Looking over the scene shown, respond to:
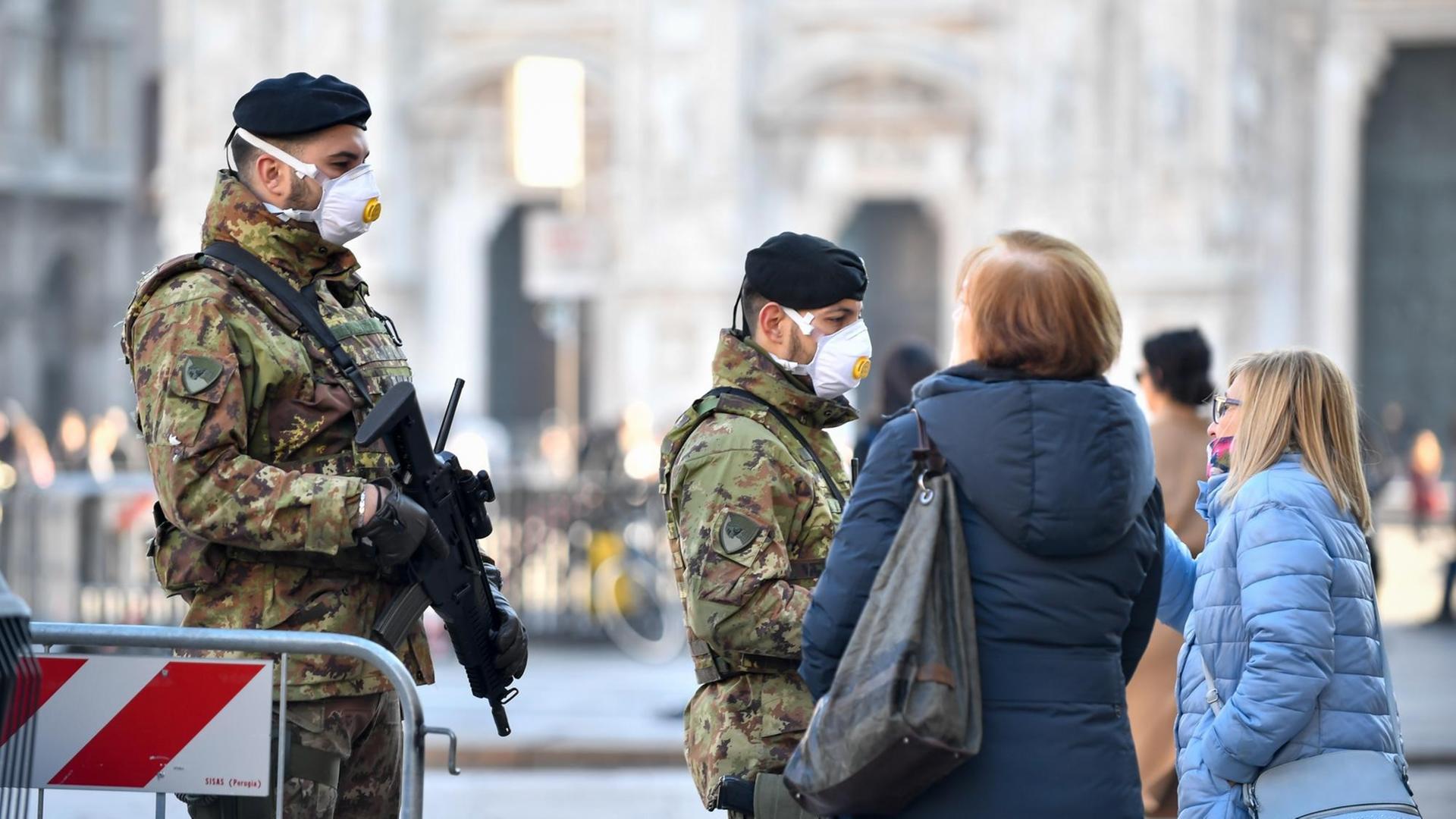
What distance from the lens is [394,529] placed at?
378 centimetres

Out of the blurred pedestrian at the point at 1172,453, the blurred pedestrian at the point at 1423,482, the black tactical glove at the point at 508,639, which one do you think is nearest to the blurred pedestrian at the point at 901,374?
the blurred pedestrian at the point at 1172,453

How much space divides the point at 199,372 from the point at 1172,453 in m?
3.47

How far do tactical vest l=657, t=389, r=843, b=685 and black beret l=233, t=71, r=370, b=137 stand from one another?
924 millimetres

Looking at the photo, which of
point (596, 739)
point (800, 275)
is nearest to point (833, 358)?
point (800, 275)

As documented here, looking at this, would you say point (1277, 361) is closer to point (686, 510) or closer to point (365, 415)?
point (686, 510)

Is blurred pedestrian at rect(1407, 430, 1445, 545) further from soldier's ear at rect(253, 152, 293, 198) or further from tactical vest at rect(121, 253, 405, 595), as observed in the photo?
soldier's ear at rect(253, 152, 293, 198)

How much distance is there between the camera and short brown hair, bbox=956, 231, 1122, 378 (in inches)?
136

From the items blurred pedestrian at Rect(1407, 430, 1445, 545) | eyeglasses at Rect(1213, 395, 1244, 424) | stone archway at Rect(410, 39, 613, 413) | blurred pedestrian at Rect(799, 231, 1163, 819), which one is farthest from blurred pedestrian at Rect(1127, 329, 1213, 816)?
stone archway at Rect(410, 39, 613, 413)

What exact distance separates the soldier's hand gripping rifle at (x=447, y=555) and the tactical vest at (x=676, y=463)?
39 centimetres

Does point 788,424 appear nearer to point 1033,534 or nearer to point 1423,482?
point 1033,534

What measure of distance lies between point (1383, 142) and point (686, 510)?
23586 millimetres

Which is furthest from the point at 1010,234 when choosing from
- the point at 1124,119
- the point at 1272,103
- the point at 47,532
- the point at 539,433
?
the point at 539,433

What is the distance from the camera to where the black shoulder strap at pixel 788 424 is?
13.6 ft

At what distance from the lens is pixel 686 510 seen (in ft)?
13.1
